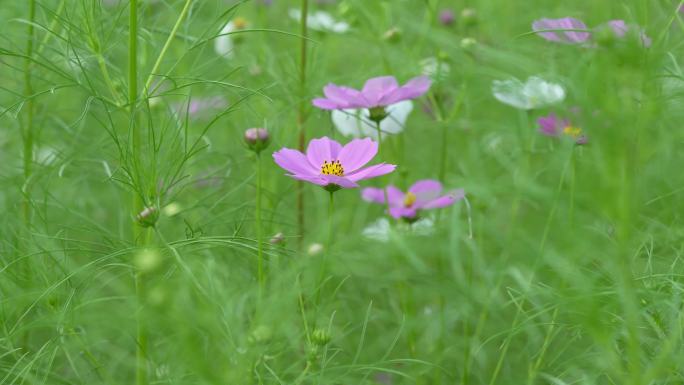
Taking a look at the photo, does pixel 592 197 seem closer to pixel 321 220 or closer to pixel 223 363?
pixel 223 363

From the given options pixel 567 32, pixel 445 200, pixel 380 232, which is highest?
pixel 567 32

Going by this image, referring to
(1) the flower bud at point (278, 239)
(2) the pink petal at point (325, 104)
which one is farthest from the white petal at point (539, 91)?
(1) the flower bud at point (278, 239)

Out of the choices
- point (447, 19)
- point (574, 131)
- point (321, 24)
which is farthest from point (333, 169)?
point (447, 19)

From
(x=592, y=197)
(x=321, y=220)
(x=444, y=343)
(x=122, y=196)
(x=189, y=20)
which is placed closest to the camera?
(x=592, y=197)

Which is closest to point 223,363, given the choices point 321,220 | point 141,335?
point 141,335

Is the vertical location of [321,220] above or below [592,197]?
below

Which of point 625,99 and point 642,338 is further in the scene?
point 642,338

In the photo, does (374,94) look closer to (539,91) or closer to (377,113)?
(377,113)
